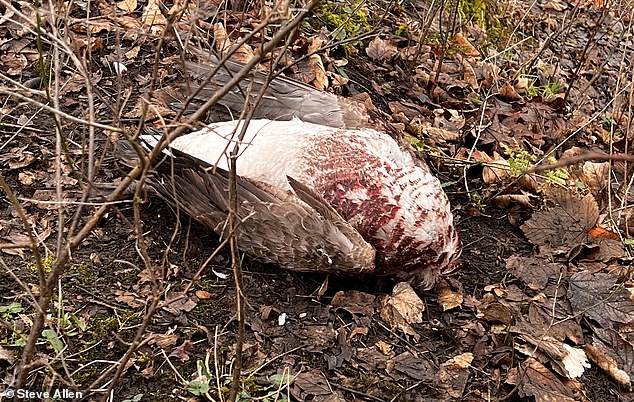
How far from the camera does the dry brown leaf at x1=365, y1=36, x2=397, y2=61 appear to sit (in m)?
5.16

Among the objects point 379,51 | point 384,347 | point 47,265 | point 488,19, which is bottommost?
point 384,347

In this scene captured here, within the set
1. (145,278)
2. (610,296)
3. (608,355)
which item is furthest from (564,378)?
(145,278)

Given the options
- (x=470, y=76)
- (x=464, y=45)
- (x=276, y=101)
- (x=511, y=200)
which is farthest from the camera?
(x=464, y=45)

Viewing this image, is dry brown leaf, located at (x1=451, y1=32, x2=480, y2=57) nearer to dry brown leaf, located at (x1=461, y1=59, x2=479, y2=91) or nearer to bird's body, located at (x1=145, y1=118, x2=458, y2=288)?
dry brown leaf, located at (x1=461, y1=59, x2=479, y2=91)

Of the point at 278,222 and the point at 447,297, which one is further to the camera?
the point at 447,297

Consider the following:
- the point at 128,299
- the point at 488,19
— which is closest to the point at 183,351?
the point at 128,299

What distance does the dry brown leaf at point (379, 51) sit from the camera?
16.9 ft

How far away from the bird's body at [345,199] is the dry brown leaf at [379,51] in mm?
1747

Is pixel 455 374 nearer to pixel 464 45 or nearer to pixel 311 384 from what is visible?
pixel 311 384

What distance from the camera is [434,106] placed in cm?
501

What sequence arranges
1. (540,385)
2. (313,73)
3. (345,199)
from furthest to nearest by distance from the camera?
1. (313,73)
2. (345,199)
3. (540,385)

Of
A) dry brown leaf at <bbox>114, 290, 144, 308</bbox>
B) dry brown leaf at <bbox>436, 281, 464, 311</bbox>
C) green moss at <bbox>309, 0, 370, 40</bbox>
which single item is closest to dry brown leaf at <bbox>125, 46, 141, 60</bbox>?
green moss at <bbox>309, 0, 370, 40</bbox>

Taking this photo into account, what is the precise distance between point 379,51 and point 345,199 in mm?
2212

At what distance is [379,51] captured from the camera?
204 inches
